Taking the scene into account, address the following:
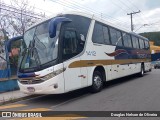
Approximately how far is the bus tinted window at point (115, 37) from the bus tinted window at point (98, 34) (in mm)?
1575

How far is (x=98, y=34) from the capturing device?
12422 millimetres

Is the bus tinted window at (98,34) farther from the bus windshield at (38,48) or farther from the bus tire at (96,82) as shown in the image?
the bus windshield at (38,48)

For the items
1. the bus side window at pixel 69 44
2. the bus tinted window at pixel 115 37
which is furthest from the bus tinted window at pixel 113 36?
the bus side window at pixel 69 44

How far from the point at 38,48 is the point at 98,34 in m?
3.67

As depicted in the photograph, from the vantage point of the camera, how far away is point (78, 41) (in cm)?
1072

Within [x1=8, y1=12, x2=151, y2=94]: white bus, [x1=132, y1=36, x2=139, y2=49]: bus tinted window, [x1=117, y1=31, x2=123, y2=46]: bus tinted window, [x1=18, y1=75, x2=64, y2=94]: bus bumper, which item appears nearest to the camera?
[x1=18, y1=75, x2=64, y2=94]: bus bumper

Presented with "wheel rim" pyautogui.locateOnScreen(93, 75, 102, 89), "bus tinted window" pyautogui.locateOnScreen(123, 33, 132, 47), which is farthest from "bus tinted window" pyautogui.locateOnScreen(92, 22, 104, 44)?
"bus tinted window" pyautogui.locateOnScreen(123, 33, 132, 47)

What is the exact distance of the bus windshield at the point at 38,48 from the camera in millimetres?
9528

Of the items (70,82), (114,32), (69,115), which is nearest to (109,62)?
(114,32)

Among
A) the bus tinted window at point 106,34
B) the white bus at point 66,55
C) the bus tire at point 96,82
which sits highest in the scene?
the bus tinted window at point 106,34

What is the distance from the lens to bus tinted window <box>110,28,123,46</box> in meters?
14.4

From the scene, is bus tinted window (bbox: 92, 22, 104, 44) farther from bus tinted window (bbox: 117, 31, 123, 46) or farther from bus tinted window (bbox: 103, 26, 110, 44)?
bus tinted window (bbox: 117, 31, 123, 46)

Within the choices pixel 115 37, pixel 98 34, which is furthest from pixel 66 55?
pixel 115 37

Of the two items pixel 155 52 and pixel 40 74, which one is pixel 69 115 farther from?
pixel 155 52
